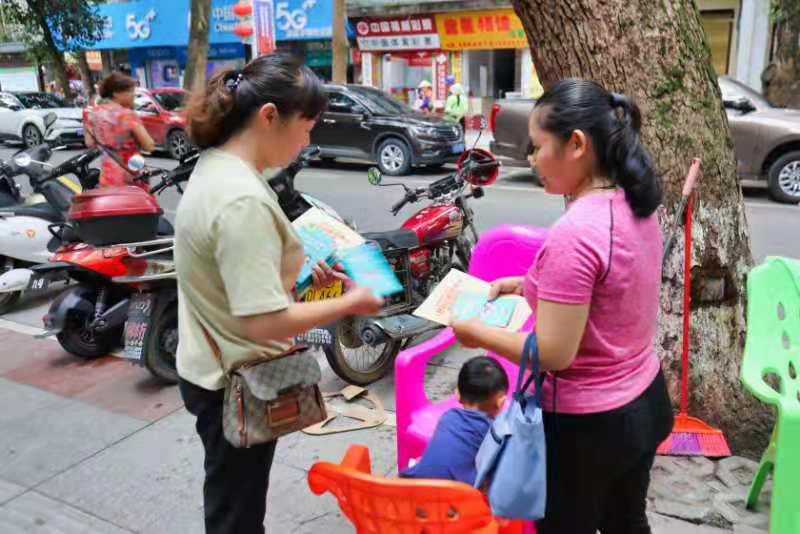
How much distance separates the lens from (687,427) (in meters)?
3.16

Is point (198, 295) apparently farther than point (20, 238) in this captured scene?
No

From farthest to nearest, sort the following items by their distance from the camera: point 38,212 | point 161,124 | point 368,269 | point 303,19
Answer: point 303,19 → point 161,124 → point 38,212 → point 368,269

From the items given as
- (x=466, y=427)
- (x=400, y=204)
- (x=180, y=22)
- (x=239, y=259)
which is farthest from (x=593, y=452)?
(x=180, y=22)

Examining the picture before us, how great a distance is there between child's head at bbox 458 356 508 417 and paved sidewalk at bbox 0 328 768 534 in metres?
0.96

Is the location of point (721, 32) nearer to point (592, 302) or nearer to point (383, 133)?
point (383, 133)

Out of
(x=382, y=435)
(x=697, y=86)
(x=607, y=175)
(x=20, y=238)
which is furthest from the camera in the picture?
(x=20, y=238)

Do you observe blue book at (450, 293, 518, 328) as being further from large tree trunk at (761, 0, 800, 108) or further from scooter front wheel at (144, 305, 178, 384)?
large tree trunk at (761, 0, 800, 108)

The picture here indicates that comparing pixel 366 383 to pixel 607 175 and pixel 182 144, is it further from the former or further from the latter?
pixel 182 144

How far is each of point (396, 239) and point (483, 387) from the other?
2.06 m

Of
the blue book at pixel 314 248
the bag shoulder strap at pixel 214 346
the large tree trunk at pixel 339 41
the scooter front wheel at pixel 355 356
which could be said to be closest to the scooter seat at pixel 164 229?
the scooter front wheel at pixel 355 356

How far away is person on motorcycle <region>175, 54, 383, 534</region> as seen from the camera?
157 cm

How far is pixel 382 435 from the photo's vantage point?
141 inches

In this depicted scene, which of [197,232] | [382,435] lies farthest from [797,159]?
[197,232]

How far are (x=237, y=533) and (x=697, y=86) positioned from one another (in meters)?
2.62
